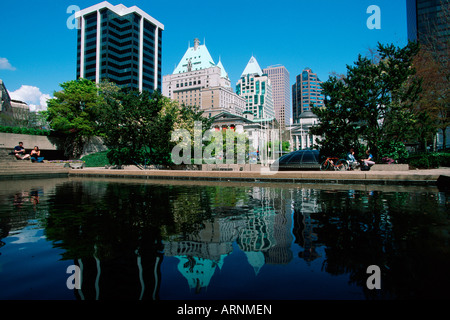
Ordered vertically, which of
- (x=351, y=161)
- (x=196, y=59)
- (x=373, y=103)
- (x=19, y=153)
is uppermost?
(x=196, y=59)

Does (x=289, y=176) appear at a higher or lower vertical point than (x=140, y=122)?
lower

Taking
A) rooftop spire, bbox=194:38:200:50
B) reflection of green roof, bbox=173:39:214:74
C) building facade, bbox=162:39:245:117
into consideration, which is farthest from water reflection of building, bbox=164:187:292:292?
rooftop spire, bbox=194:38:200:50

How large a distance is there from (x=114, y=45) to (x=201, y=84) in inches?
1983

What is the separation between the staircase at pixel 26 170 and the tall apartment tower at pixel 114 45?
82.0 meters

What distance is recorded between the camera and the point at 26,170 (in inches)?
836

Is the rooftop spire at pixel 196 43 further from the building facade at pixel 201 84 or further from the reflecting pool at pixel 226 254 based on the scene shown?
the reflecting pool at pixel 226 254

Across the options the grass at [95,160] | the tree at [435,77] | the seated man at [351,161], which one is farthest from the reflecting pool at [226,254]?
the grass at [95,160]

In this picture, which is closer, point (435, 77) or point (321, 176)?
point (321, 176)

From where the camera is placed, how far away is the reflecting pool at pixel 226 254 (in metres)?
2.66

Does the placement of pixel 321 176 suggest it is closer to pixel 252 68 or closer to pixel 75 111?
pixel 75 111

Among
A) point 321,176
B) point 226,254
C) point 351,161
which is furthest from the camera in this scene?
point 351,161

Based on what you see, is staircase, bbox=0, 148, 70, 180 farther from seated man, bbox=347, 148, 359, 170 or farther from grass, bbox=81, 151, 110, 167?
seated man, bbox=347, 148, 359, 170

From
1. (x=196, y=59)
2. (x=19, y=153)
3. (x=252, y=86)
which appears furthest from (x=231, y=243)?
(x=252, y=86)
